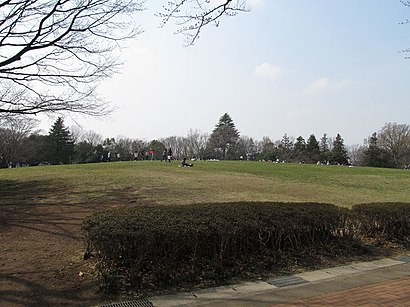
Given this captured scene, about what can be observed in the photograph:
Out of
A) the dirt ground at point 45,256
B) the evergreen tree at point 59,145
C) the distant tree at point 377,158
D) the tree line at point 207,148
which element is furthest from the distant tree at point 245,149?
the dirt ground at point 45,256

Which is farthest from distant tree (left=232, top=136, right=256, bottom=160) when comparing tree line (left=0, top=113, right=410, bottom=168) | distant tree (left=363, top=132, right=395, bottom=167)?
distant tree (left=363, top=132, right=395, bottom=167)

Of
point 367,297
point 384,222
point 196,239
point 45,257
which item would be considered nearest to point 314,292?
point 367,297

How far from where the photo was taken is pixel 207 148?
81375 mm

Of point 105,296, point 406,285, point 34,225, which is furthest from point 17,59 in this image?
point 406,285

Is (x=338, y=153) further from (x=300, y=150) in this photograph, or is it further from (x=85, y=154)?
(x=85, y=154)

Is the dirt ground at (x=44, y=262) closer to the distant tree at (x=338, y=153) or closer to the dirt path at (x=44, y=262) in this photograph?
the dirt path at (x=44, y=262)

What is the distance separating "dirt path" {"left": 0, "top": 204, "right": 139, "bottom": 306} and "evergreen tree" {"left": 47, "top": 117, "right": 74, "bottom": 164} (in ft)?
180

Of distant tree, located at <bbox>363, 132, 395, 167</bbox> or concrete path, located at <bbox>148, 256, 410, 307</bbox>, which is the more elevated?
distant tree, located at <bbox>363, 132, 395, 167</bbox>

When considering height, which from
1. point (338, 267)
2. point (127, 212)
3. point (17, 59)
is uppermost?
point (17, 59)

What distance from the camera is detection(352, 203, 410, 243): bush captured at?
25.0 ft

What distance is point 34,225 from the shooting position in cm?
827

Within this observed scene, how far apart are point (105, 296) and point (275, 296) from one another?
7.10 ft

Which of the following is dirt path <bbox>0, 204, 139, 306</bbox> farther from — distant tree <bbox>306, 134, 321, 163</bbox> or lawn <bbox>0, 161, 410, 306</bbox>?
distant tree <bbox>306, 134, 321, 163</bbox>

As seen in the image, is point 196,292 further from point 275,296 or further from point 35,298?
point 35,298
